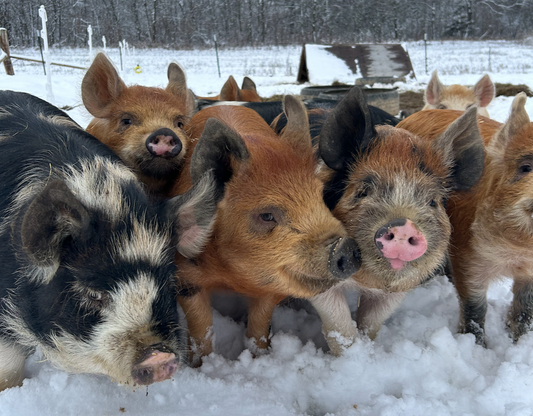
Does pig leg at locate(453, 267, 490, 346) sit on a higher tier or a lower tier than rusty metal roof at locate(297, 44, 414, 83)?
lower

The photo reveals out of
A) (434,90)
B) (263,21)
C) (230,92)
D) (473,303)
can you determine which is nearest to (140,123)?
(230,92)

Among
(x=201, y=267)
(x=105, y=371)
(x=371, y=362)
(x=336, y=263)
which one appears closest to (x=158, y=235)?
(x=201, y=267)

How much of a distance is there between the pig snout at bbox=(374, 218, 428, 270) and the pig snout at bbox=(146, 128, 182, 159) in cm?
156

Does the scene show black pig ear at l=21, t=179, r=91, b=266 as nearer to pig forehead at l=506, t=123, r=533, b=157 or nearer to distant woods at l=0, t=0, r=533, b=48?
pig forehead at l=506, t=123, r=533, b=157

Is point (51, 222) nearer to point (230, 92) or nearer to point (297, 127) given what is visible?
point (297, 127)

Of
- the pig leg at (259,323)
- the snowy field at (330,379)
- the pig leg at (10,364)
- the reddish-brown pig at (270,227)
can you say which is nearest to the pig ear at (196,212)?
the reddish-brown pig at (270,227)

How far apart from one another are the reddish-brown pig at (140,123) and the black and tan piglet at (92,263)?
2.28 feet

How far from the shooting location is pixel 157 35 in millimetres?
40406

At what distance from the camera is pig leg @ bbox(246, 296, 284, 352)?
8.74ft

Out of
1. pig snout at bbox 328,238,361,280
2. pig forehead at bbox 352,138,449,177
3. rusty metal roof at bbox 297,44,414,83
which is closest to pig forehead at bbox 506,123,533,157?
pig forehead at bbox 352,138,449,177

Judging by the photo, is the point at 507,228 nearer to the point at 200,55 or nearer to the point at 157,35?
the point at 200,55

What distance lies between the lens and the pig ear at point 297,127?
2473 mm

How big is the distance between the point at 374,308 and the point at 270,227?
1.06 meters

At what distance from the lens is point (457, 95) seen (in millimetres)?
6074
